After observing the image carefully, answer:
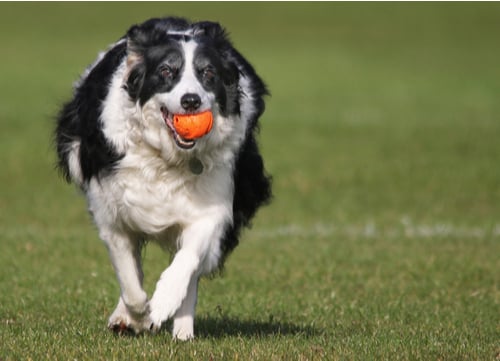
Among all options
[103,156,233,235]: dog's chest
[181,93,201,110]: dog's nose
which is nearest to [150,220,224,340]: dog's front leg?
[103,156,233,235]: dog's chest

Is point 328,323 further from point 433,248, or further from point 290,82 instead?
point 290,82

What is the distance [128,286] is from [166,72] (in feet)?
5.13

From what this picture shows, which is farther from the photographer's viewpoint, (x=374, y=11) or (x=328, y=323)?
(x=374, y=11)

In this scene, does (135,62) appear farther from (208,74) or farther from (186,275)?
(186,275)

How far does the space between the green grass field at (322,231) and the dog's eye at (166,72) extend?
1.71 metres

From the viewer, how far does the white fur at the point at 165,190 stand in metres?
7.01

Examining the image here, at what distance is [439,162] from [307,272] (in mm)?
8768

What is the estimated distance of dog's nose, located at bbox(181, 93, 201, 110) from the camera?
261 inches

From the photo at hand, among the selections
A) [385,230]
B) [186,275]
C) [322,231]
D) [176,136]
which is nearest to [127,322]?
[186,275]

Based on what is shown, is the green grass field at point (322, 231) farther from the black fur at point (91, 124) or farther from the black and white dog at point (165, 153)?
the black fur at point (91, 124)

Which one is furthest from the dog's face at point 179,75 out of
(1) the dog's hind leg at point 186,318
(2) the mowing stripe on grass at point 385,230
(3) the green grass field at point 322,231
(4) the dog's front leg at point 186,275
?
(2) the mowing stripe on grass at point 385,230

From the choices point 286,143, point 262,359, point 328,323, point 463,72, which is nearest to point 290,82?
point 463,72

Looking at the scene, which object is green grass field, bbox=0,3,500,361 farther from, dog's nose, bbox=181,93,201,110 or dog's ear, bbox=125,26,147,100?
dog's ear, bbox=125,26,147,100

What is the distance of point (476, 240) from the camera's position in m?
13.7
